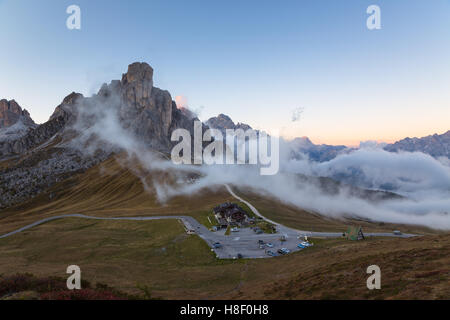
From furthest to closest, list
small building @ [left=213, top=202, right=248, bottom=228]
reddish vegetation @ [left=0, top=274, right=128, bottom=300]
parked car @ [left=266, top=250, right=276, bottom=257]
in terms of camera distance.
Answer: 1. small building @ [left=213, top=202, right=248, bottom=228]
2. parked car @ [left=266, top=250, right=276, bottom=257]
3. reddish vegetation @ [left=0, top=274, right=128, bottom=300]

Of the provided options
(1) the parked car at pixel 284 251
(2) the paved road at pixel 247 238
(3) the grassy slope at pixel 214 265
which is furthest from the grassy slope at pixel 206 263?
(2) the paved road at pixel 247 238

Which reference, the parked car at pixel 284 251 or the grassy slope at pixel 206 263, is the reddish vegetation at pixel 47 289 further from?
the parked car at pixel 284 251

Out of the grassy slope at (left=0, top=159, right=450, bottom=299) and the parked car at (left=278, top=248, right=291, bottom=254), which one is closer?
the grassy slope at (left=0, top=159, right=450, bottom=299)

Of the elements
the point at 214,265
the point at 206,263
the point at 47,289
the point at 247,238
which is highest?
the point at 47,289

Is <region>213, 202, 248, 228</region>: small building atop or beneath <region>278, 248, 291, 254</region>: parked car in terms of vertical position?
atop

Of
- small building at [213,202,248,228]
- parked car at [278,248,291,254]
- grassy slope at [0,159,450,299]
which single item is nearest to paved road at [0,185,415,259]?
parked car at [278,248,291,254]

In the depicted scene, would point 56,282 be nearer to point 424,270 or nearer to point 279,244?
point 424,270

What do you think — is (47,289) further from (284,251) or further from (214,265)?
(284,251)

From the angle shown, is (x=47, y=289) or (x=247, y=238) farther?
(x=247, y=238)

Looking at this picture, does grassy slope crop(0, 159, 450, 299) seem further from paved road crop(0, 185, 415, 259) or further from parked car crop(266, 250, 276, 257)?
paved road crop(0, 185, 415, 259)

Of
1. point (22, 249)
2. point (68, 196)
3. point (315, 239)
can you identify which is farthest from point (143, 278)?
point (68, 196)

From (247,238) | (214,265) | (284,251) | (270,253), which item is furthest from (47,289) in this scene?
(247,238)
